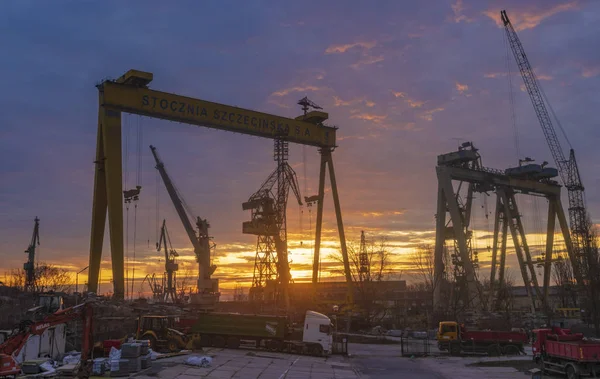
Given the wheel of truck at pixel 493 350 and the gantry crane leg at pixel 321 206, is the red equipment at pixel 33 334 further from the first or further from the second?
the gantry crane leg at pixel 321 206

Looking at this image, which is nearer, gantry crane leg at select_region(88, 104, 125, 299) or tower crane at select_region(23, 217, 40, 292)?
gantry crane leg at select_region(88, 104, 125, 299)

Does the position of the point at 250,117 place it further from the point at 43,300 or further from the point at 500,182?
the point at 500,182

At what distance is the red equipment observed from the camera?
19969 millimetres

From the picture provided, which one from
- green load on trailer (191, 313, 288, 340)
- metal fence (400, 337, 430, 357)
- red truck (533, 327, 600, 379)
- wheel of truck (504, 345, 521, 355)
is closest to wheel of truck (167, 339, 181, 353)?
green load on trailer (191, 313, 288, 340)

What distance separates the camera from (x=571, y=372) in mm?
23047

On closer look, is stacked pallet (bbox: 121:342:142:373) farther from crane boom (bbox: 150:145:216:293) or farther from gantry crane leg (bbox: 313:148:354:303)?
crane boom (bbox: 150:145:216:293)

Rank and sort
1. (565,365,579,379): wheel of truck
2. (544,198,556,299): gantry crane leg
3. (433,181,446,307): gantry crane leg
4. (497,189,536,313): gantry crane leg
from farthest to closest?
(544,198,556,299): gantry crane leg < (497,189,536,313): gantry crane leg < (433,181,446,307): gantry crane leg < (565,365,579,379): wheel of truck

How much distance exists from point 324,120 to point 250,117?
9.76 metres

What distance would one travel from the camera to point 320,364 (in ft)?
100

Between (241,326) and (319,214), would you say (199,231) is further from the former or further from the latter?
(241,326)

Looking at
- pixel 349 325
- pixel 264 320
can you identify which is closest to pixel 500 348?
pixel 264 320

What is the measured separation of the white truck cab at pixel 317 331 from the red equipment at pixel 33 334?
16.9m

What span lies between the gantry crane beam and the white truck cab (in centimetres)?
1463

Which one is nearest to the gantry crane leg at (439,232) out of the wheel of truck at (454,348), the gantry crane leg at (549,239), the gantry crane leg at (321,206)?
the gantry crane leg at (321,206)
